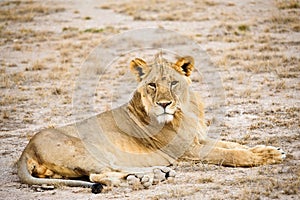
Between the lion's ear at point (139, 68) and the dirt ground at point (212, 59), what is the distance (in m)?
1.00

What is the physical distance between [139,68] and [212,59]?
222 inches

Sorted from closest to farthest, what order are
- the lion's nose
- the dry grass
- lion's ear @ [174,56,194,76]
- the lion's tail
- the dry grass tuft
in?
the lion's tail
the lion's nose
lion's ear @ [174,56,194,76]
the dry grass tuft
the dry grass

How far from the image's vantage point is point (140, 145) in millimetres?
5477

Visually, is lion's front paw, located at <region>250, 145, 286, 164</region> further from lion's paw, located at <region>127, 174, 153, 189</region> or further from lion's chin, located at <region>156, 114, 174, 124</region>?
lion's paw, located at <region>127, 174, 153, 189</region>

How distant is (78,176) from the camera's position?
5.21m

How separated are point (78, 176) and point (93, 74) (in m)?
5.64

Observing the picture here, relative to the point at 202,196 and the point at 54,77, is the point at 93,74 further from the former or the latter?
the point at 202,196

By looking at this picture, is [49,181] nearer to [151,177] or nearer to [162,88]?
[151,177]

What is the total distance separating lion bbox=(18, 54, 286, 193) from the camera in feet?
16.8

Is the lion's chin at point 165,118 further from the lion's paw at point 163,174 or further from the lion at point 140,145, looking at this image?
the lion's paw at point 163,174

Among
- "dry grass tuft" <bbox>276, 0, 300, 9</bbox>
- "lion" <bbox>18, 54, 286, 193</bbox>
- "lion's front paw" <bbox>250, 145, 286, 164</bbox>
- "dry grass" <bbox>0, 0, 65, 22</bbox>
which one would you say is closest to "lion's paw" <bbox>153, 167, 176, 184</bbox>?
"lion" <bbox>18, 54, 286, 193</bbox>

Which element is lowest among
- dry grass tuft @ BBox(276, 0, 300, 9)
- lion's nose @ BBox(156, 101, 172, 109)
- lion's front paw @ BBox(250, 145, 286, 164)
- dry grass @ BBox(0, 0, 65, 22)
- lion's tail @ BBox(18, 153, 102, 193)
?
lion's tail @ BBox(18, 153, 102, 193)

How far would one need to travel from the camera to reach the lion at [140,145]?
16.8ft

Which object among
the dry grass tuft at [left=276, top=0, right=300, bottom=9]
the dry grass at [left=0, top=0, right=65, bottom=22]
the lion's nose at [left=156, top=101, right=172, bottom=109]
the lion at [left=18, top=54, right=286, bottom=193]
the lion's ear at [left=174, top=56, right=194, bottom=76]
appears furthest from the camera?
the dry grass at [left=0, top=0, right=65, bottom=22]
